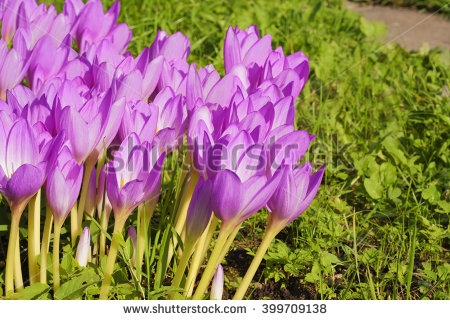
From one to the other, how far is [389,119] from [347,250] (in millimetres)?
1223

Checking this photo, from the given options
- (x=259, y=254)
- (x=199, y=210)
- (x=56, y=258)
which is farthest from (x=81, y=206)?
(x=259, y=254)

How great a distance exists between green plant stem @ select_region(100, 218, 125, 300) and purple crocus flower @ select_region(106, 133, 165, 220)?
7 cm

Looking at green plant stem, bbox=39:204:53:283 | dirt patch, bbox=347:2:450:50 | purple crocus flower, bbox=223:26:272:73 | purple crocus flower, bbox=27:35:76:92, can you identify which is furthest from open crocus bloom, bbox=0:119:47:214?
dirt patch, bbox=347:2:450:50

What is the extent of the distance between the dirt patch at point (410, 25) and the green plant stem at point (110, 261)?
2.82m

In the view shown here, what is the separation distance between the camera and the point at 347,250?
1812 millimetres

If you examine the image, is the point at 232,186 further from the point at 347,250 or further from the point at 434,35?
the point at 434,35

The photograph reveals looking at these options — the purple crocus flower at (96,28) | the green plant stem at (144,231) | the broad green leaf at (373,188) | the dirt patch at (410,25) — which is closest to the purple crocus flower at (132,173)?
the green plant stem at (144,231)

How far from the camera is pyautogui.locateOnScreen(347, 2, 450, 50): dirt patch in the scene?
3.94 m

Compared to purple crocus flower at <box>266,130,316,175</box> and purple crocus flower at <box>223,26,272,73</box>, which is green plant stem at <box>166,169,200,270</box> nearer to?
purple crocus flower at <box>266,130,316,175</box>

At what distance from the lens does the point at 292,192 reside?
4.04ft

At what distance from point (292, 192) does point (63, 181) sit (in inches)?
19.9

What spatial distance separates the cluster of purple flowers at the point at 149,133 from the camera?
→ 1216mm

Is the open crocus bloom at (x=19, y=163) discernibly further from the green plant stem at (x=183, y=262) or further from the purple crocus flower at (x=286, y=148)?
the purple crocus flower at (x=286, y=148)
